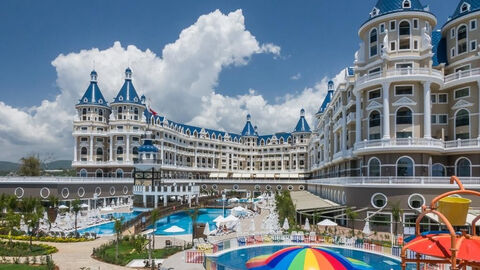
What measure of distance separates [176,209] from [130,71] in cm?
3888

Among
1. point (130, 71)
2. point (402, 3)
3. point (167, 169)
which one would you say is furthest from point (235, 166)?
point (402, 3)

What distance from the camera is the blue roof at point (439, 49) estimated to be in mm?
40866

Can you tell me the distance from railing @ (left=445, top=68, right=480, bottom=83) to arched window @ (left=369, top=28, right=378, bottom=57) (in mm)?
7877

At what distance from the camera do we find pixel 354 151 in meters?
39.5

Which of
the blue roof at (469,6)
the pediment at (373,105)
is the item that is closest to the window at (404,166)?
the pediment at (373,105)

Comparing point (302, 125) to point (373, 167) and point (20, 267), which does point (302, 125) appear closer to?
point (373, 167)

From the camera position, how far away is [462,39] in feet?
128

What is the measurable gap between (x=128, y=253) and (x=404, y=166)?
26994mm

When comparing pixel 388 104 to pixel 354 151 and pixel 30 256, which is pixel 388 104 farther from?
pixel 30 256

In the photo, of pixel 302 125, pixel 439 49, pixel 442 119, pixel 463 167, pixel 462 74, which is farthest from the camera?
pixel 302 125

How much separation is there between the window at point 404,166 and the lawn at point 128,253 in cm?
2285

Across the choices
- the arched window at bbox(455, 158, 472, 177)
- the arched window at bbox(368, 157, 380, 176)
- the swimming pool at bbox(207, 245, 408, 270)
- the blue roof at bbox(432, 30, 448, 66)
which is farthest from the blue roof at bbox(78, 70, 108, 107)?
the arched window at bbox(455, 158, 472, 177)

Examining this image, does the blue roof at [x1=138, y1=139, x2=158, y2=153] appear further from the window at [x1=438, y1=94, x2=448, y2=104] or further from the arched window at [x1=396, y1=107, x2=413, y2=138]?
the window at [x1=438, y1=94, x2=448, y2=104]

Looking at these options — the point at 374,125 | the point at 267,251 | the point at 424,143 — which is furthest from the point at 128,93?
the point at 424,143
